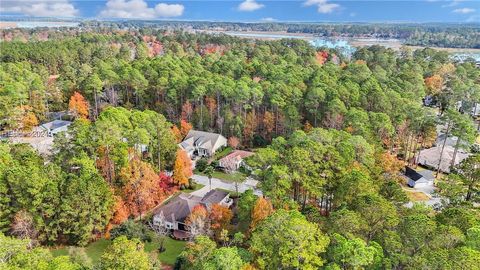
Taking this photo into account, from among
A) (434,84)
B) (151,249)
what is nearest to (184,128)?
(151,249)

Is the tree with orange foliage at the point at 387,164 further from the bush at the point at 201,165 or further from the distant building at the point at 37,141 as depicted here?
the distant building at the point at 37,141

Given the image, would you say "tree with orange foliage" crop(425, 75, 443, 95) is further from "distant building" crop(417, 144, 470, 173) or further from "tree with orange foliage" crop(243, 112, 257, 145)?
"tree with orange foliage" crop(243, 112, 257, 145)

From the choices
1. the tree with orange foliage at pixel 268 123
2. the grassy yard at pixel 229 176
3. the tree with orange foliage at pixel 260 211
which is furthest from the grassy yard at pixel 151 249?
the tree with orange foliage at pixel 268 123

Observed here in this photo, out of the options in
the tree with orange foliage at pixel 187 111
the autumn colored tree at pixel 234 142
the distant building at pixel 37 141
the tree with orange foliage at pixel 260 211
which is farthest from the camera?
the tree with orange foliage at pixel 187 111

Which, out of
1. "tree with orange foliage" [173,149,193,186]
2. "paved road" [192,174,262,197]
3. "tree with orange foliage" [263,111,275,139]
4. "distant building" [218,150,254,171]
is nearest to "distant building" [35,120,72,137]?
"tree with orange foliage" [173,149,193,186]

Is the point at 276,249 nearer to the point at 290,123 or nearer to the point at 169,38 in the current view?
the point at 290,123

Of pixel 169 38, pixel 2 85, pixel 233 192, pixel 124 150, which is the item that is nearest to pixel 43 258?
pixel 124 150

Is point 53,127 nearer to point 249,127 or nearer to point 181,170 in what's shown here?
point 181,170
